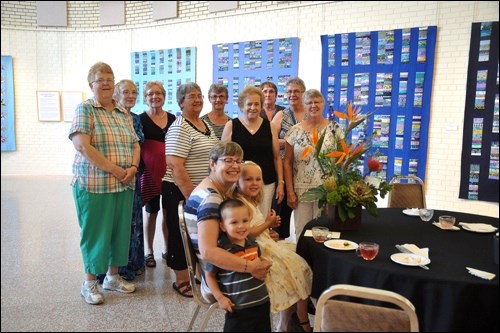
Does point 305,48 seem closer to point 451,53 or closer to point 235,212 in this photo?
point 451,53

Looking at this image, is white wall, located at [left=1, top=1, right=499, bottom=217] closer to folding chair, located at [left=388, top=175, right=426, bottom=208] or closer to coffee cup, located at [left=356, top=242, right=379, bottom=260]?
folding chair, located at [left=388, top=175, right=426, bottom=208]

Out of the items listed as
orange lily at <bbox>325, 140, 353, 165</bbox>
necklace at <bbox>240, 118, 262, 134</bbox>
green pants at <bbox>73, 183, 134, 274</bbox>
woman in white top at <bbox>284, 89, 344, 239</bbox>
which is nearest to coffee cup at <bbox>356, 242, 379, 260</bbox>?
orange lily at <bbox>325, 140, 353, 165</bbox>

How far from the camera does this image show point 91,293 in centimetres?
294

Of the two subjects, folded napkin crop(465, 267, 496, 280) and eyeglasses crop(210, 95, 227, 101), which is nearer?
folded napkin crop(465, 267, 496, 280)

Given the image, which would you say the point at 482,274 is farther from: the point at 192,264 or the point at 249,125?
the point at 249,125

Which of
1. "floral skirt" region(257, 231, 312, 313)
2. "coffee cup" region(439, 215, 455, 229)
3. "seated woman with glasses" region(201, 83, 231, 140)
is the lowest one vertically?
"floral skirt" region(257, 231, 312, 313)

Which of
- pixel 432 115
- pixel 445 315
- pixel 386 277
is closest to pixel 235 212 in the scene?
pixel 386 277

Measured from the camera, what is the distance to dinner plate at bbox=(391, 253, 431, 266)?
184 cm

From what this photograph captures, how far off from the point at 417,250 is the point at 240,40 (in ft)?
18.2

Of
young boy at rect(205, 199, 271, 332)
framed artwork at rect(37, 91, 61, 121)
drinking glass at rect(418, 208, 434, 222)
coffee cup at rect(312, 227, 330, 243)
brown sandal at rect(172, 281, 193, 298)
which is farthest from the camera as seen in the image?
framed artwork at rect(37, 91, 61, 121)

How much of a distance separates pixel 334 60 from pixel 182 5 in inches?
122

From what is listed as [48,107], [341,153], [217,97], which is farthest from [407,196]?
[48,107]

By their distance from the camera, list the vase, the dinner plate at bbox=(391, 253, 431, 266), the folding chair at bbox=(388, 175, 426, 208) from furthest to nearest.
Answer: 1. the folding chair at bbox=(388, 175, 426, 208)
2. the vase
3. the dinner plate at bbox=(391, 253, 431, 266)

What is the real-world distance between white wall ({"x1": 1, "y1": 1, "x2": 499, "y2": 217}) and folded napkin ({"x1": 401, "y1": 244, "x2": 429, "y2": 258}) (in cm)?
191
